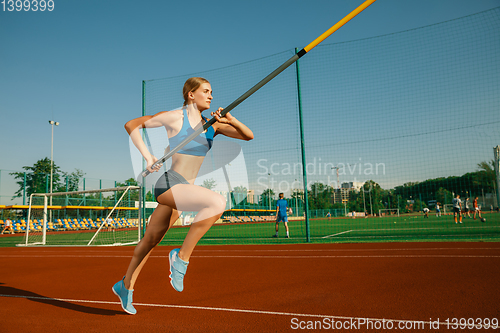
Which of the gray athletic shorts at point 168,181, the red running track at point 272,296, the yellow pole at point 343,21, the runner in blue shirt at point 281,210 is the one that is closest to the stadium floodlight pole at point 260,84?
the yellow pole at point 343,21

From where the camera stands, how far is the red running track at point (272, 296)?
337 cm

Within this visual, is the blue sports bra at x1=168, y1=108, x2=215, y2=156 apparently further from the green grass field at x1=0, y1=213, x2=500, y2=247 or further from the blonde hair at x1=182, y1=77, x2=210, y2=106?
the green grass field at x1=0, y1=213, x2=500, y2=247

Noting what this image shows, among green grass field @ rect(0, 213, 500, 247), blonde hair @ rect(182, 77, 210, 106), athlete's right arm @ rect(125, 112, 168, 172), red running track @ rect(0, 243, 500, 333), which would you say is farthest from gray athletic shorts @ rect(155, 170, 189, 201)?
green grass field @ rect(0, 213, 500, 247)

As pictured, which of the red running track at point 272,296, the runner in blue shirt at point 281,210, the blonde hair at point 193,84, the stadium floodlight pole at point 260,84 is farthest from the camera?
the runner in blue shirt at point 281,210

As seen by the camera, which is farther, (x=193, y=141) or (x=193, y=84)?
(x=193, y=84)

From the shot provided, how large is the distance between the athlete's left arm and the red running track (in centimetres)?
180

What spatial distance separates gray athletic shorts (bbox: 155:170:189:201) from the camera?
2678 mm

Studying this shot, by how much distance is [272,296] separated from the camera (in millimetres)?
4391

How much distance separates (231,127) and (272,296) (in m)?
2.51

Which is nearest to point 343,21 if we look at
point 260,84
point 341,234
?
point 260,84

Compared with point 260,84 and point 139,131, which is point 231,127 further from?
point 139,131

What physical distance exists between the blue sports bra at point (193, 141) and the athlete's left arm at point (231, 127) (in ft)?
0.36

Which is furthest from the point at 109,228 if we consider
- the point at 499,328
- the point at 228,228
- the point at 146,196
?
the point at 499,328

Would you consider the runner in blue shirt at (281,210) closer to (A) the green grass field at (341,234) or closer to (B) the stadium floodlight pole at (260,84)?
(A) the green grass field at (341,234)
